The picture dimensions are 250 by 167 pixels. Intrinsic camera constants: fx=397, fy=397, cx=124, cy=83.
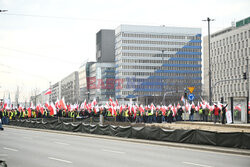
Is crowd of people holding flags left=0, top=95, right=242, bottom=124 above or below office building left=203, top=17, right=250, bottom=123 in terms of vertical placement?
below

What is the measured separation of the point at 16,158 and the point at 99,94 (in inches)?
6030

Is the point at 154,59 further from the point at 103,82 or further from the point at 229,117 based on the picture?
the point at 229,117

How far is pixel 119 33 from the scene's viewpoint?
15600cm

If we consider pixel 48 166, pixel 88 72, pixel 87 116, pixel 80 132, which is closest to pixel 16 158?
pixel 48 166

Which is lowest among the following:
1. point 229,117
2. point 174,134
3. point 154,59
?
point 174,134

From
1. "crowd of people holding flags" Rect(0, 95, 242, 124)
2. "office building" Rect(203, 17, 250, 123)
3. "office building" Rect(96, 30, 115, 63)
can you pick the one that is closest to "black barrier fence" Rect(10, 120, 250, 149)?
"crowd of people holding flags" Rect(0, 95, 242, 124)

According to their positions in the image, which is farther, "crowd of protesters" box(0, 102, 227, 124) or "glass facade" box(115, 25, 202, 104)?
"glass facade" box(115, 25, 202, 104)

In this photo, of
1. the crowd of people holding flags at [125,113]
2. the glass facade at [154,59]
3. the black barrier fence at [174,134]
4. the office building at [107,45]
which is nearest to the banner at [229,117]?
the crowd of people holding flags at [125,113]

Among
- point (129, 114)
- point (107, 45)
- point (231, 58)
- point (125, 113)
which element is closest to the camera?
point (125, 113)

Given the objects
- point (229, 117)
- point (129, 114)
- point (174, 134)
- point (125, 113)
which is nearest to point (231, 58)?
point (129, 114)

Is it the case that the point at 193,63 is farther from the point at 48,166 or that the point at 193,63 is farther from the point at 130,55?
the point at 48,166

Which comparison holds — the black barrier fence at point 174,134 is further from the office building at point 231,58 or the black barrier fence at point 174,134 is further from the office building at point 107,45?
the office building at point 107,45

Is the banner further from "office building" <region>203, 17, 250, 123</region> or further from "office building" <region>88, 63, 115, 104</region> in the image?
"office building" <region>88, 63, 115, 104</region>

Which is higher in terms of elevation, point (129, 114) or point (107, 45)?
point (107, 45)
